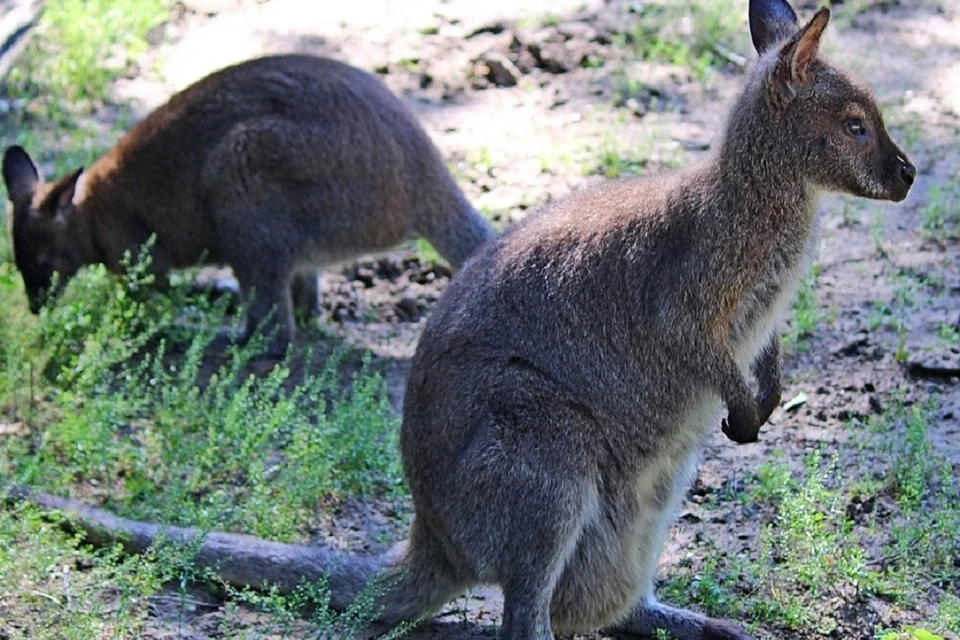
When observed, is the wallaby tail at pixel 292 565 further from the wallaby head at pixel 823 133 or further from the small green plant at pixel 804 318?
the small green plant at pixel 804 318

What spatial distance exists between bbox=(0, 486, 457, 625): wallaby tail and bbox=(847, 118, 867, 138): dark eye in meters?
1.94

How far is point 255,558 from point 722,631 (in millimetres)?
1565

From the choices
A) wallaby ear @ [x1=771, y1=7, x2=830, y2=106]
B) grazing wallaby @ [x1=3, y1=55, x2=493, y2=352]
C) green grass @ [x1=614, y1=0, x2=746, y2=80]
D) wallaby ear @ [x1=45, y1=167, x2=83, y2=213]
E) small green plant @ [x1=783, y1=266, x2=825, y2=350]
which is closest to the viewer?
wallaby ear @ [x1=771, y1=7, x2=830, y2=106]

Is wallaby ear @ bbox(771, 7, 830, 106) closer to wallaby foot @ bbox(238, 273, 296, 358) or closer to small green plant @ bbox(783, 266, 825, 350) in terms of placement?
small green plant @ bbox(783, 266, 825, 350)

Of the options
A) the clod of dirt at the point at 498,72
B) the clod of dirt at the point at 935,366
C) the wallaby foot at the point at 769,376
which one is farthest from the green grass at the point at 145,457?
the clod of dirt at the point at 498,72

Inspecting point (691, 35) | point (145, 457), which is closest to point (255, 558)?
point (145, 457)

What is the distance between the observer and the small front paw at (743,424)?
181 inches

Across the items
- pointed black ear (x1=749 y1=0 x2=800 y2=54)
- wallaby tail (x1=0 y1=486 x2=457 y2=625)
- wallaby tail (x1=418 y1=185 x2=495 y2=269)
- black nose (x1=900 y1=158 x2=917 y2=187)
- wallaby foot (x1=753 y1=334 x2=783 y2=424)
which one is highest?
pointed black ear (x1=749 y1=0 x2=800 y2=54)

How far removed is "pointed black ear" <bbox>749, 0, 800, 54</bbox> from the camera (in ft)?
16.0

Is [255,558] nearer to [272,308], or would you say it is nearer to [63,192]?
[272,308]

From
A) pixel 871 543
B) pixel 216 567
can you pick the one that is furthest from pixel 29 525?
pixel 871 543

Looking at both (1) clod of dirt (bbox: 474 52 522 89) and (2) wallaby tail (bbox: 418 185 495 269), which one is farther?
(1) clod of dirt (bbox: 474 52 522 89)

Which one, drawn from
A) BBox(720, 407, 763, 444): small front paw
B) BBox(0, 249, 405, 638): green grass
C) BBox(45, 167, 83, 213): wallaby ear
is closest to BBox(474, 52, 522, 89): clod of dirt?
BBox(45, 167, 83, 213): wallaby ear

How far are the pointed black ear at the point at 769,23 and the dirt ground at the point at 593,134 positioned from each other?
1.03 feet
